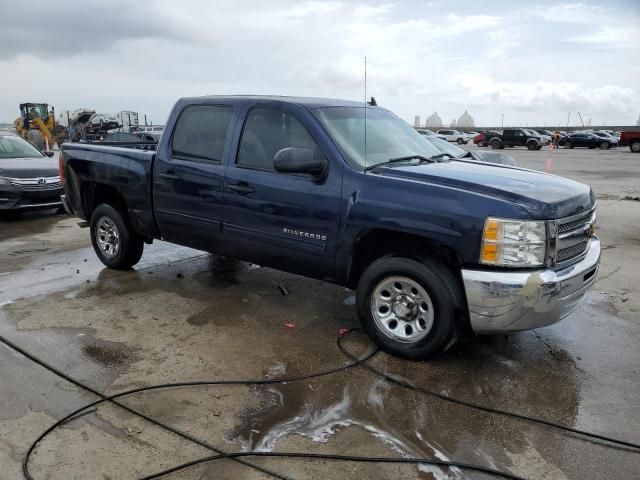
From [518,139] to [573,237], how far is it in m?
41.4

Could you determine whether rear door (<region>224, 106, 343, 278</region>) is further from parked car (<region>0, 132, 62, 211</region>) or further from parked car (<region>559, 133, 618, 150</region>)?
parked car (<region>559, 133, 618, 150</region>)

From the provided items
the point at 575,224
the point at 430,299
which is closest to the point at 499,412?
the point at 430,299

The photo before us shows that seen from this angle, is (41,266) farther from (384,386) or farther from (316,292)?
(384,386)

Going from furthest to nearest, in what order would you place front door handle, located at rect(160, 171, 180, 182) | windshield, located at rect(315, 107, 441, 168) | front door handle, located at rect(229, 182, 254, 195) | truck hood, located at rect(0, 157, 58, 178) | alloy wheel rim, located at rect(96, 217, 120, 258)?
truck hood, located at rect(0, 157, 58, 178) < alloy wheel rim, located at rect(96, 217, 120, 258) < front door handle, located at rect(160, 171, 180, 182) < front door handle, located at rect(229, 182, 254, 195) < windshield, located at rect(315, 107, 441, 168)

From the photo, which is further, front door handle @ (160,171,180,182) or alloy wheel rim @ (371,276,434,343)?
front door handle @ (160,171,180,182)

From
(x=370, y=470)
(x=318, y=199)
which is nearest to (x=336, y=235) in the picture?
(x=318, y=199)

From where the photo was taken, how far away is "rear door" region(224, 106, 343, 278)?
433 cm

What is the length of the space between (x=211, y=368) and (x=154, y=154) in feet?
8.45

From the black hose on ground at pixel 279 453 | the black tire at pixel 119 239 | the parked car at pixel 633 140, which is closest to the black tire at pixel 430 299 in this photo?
the black hose on ground at pixel 279 453

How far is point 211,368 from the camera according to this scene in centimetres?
397

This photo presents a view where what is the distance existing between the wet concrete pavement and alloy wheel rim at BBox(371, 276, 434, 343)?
23 cm

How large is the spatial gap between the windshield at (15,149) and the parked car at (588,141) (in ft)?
132

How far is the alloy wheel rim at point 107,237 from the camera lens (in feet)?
20.5

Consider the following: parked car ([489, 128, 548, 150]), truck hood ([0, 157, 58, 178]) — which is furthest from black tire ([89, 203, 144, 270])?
parked car ([489, 128, 548, 150])
